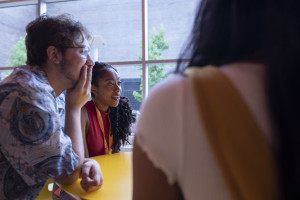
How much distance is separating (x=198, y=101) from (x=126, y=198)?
0.90m

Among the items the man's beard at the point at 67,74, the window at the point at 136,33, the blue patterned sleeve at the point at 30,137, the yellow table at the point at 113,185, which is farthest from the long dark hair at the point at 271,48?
the window at the point at 136,33

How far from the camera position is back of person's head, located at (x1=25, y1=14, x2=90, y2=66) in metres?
1.50

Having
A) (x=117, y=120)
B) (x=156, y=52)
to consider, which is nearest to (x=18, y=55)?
(x=156, y=52)

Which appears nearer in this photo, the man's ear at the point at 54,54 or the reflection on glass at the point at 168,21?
the man's ear at the point at 54,54

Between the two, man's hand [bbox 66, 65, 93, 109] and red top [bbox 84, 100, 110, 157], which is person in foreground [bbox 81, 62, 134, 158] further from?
man's hand [bbox 66, 65, 93, 109]

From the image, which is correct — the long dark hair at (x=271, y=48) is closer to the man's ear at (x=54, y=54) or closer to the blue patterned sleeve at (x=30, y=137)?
the blue patterned sleeve at (x=30, y=137)

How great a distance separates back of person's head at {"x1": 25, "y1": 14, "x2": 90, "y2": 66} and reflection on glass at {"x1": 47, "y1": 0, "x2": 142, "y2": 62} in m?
2.77

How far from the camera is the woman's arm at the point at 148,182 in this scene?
453 mm

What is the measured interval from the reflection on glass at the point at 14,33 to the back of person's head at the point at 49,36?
12.8 feet

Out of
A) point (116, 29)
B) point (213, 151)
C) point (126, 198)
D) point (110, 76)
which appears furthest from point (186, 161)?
point (116, 29)

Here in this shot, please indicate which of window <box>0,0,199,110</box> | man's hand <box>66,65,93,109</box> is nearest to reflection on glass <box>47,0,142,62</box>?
window <box>0,0,199,110</box>

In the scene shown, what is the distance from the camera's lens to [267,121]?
0.41m

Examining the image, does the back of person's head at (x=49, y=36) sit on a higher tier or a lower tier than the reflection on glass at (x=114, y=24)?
lower

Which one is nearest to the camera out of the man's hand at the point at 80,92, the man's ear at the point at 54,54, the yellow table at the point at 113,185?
the yellow table at the point at 113,185
